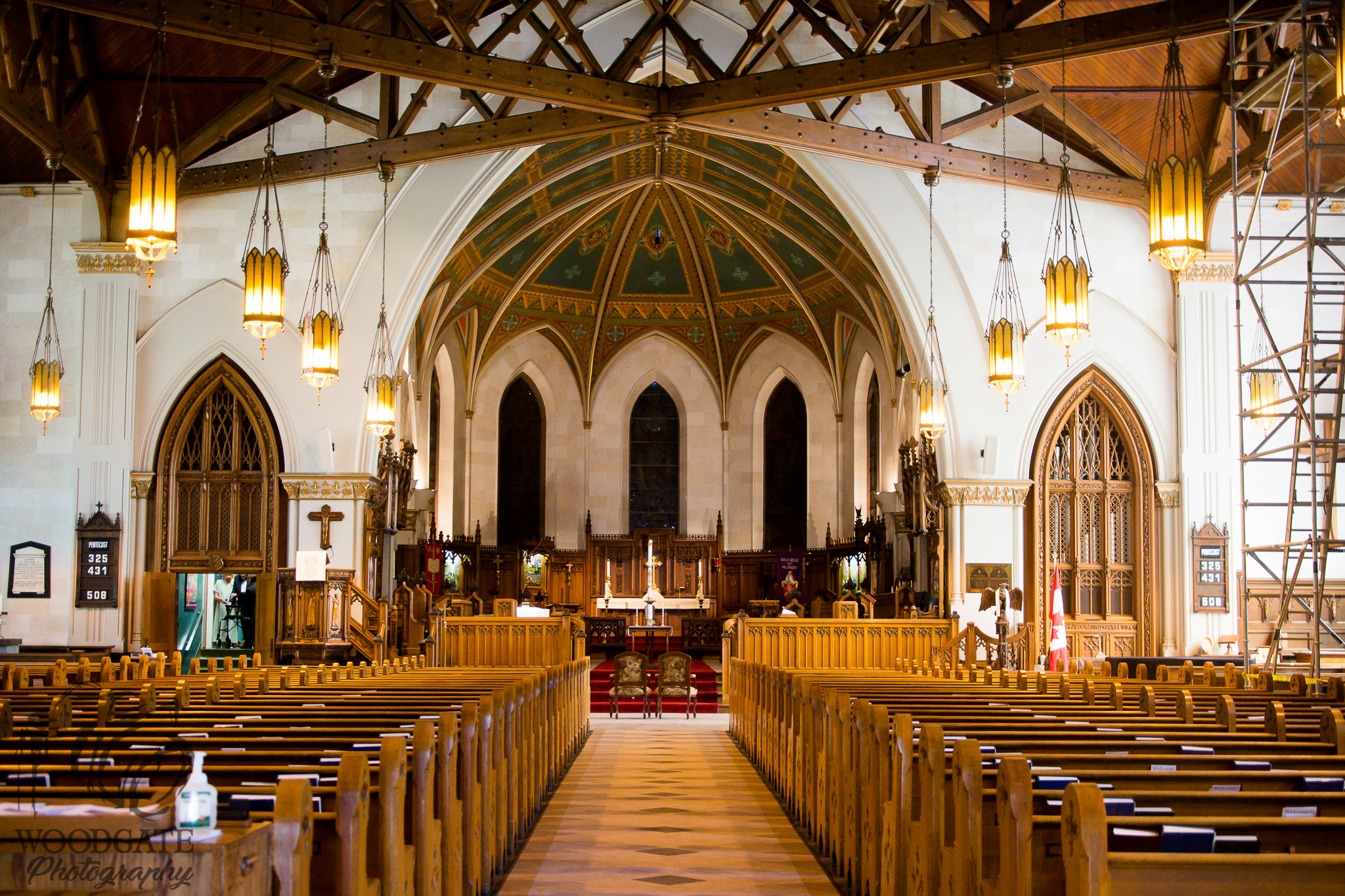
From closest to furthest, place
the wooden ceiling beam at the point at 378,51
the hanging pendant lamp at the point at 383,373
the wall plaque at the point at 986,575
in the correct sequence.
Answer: the wooden ceiling beam at the point at 378,51, the hanging pendant lamp at the point at 383,373, the wall plaque at the point at 986,575

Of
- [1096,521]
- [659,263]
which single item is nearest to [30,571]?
[659,263]

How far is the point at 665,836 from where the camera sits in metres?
8.11

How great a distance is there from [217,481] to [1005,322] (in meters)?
13.0

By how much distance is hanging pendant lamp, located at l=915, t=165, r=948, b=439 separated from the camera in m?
19.3

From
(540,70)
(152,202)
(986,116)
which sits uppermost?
(986,116)

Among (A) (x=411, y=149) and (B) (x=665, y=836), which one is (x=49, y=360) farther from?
(B) (x=665, y=836)

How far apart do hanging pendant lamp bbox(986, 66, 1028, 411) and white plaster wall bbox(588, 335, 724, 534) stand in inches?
461

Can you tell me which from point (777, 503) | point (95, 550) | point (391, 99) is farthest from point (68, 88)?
point (777, 503)

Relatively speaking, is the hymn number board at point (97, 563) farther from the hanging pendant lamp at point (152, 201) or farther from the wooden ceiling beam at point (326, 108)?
the hanging pendant lamp at point (152, 201)

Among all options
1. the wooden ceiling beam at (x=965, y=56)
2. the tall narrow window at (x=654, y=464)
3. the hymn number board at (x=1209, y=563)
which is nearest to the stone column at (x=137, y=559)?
the wooden ceiling beam at (x=965, y=56)

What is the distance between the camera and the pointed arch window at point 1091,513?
69.5ft

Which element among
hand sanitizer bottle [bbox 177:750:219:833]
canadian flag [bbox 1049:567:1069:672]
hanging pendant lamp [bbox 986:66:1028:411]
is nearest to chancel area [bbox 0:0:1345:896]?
hand sanitizer bottle [bbox 177:750:219:833]

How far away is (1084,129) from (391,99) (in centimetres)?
1093

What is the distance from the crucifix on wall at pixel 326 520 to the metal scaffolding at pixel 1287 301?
1341 cm
